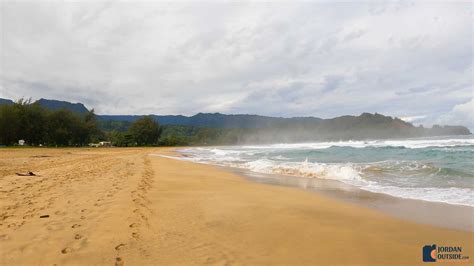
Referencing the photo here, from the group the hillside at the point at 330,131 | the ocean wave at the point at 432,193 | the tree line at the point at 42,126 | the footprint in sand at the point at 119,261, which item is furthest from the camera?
the hillside at the point at 330,131

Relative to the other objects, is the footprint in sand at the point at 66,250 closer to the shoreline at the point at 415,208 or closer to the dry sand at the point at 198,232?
the dry sand at the point at 198,232

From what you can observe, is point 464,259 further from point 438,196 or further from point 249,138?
point 249,138

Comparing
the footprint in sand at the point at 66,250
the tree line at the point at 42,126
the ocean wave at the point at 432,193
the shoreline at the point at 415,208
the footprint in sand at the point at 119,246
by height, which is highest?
the tree line at the point at 42,126

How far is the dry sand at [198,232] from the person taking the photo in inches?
128

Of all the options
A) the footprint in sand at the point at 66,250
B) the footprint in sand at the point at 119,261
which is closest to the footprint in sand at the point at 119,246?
the footprint in sand at the point at 119,261

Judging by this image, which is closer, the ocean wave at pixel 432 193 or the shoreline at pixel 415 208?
the shoreline at pixel 415 208

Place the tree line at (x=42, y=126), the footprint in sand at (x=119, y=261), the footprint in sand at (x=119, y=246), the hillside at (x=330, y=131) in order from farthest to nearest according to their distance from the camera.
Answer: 1. the hillside at (x=330, y=131)
2. the tree line at (x=42, y=126)
3. the footprint in sand at (x=119, y=246)
4. the footprint in sand at (x=119, y=261)

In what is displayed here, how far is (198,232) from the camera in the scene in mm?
4137

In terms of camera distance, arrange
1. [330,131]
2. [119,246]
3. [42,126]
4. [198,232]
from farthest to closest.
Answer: [330,131], [42,126], [198,232], [119,246]

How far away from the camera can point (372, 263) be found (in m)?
3.22

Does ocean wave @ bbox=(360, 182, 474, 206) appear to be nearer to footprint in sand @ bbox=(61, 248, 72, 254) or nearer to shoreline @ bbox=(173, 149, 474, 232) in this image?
shoreline @ bbox=(173, 149, 474, 232)

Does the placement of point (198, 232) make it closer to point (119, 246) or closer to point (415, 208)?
point (119, 246)

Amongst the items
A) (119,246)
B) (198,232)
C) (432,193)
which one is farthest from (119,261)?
(432,193)

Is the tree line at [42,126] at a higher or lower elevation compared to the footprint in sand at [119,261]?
higher
